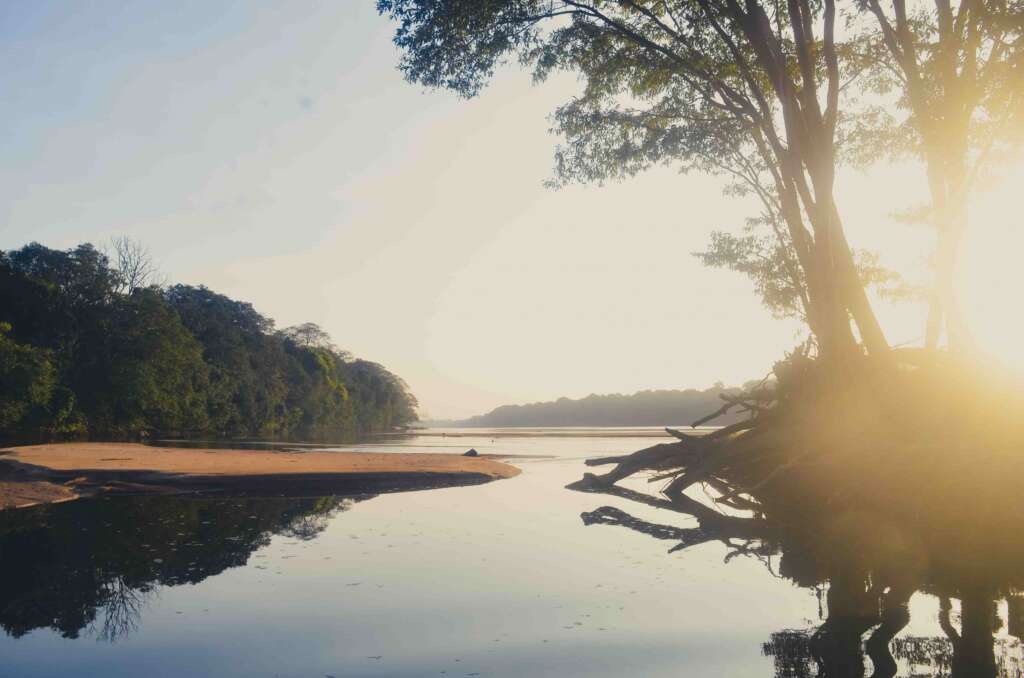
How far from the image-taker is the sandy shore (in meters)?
18.1

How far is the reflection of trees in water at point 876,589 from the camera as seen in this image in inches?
203

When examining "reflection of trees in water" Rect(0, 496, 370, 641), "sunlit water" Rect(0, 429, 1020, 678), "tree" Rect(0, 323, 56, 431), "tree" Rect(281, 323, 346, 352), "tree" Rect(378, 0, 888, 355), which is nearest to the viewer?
"sunlit water" Rect(0, 429, 1020, 678)

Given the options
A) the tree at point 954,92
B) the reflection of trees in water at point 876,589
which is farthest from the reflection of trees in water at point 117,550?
the tree at point 954,92

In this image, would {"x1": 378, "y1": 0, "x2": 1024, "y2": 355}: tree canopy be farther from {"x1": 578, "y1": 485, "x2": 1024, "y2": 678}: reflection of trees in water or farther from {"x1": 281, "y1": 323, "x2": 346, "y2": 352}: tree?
{"x1": 281, "y1": 323, "x2": 346, "y2": 352}: tree

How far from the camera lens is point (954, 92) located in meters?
16.5

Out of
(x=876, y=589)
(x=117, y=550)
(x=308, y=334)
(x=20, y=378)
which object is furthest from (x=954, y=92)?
(x=308, y=334)

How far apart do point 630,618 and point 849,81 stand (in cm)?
2177

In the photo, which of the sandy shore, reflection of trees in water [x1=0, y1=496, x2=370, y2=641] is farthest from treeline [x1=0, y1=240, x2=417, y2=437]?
reflection of trees in water [x1=0, y1=496, x2=370, y2=641]

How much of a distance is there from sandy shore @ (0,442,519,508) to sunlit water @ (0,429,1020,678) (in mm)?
5561

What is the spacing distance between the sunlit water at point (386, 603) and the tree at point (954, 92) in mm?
12144

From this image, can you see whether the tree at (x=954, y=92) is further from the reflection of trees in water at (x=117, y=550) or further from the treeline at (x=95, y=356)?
the treeline at (x=95, y=356)

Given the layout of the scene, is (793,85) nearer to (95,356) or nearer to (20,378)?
(20,378)

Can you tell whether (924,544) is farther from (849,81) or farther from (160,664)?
(849,81)

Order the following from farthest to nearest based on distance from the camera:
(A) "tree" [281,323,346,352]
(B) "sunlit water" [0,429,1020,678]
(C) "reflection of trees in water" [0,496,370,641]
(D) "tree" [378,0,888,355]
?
1. (A) "tree" [281,323,346,352]
2. (D) "tree" [378,0,888,355]
3. (C) "reflection of trees in water" [0,496,370,641]
4. (B) "sunlit water" [0,429,1020,678]
